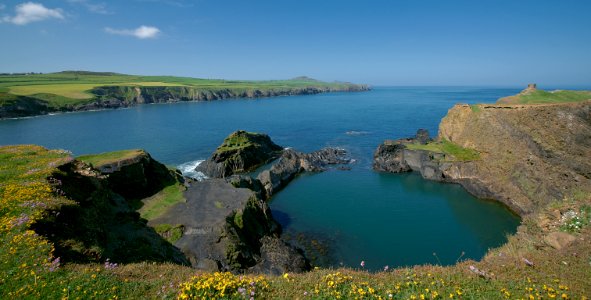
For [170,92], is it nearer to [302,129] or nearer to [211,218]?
[302,129]

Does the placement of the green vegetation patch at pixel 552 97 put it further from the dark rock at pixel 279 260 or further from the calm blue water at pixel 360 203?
the dark rock at pixel 279 260

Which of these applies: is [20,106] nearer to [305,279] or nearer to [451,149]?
[451,149]

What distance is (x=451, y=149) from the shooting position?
51.2 m

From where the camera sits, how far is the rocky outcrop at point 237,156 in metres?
54.8

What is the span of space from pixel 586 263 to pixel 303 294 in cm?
1036

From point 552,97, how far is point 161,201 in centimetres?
5868

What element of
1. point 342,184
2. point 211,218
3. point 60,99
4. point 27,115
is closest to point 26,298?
point 211,218

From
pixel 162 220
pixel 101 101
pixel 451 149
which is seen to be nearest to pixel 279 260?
pixel 162 220

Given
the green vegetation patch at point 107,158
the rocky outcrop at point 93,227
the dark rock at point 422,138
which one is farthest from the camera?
the dark rock at point 422,138

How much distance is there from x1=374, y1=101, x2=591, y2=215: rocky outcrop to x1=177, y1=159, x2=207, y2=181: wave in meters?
38.4

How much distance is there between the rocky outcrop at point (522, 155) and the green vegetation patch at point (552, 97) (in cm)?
593

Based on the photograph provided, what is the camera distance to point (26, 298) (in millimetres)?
8852

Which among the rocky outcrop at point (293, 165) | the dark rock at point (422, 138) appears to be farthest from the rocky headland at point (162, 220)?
the dark rock at point (422, 138)

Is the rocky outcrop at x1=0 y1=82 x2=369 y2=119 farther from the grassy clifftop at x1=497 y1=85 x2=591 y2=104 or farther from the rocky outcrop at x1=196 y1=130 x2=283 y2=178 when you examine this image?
the grassy clifftop at x1=497 y1=85 x2=591 y2=104
